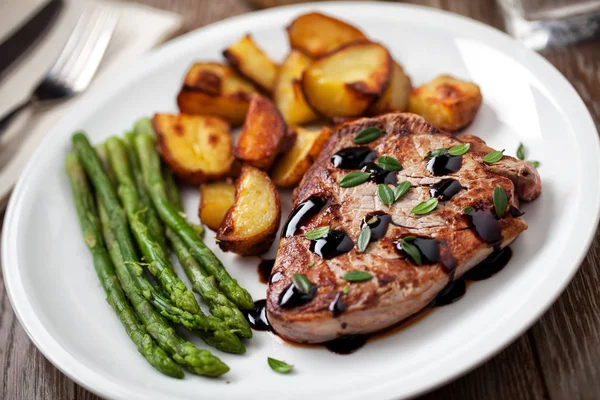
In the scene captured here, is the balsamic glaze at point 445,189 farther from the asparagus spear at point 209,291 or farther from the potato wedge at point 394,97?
the asparagus spear at point 209,291

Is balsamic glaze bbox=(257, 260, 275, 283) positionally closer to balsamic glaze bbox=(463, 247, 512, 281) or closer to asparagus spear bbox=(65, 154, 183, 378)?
asparagus spear bbox=(65, 154, 183, 378)

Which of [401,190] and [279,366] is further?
[401,190]

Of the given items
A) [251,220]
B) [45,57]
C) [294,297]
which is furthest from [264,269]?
[45,57]

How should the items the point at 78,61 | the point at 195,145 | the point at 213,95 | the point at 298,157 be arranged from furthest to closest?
the point at 78,61
the point at 213,95
the point at 195,145
the point at 298,157

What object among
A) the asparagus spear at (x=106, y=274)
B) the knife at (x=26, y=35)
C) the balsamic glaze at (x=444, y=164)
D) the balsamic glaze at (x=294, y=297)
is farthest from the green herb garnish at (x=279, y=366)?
the knife at (x=26, y=35)

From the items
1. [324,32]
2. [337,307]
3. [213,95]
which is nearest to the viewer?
[337,307]

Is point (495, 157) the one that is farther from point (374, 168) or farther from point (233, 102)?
point (233, 102)

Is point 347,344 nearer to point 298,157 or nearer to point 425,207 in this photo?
point 425,207
